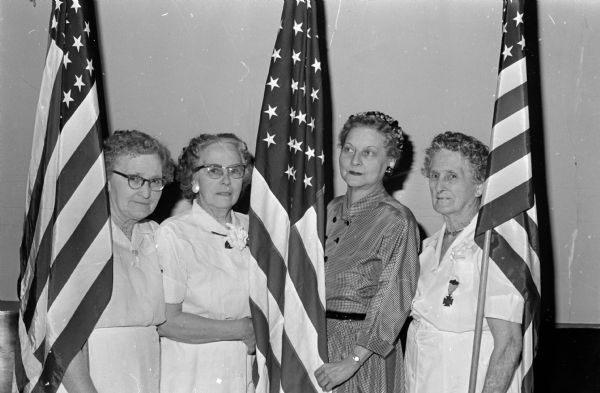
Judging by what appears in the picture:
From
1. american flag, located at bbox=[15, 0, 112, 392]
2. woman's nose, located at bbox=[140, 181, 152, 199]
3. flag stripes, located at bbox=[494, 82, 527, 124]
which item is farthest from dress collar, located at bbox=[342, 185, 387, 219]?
american flag, located at bbox=[15, 0, 112, 392]

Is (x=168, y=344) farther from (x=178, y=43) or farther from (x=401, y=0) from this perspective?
(x=401, y=0)

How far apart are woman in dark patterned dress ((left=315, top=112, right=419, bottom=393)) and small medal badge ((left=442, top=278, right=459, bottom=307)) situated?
19 cm

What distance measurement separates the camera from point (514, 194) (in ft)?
12.4

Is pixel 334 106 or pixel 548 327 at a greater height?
pixel 334 106

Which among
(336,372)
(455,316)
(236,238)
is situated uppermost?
(236,238)

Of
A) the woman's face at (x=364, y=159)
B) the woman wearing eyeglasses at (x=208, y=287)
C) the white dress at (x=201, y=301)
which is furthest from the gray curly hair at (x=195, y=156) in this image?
the woman's face at (x=364, y=159)

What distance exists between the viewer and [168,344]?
12.7ft

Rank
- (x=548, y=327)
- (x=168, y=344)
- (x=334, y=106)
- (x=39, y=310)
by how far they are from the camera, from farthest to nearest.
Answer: (x=334, y=106) → (x=548, y=327) → (x=168, y=344) → (x=39, y=310)

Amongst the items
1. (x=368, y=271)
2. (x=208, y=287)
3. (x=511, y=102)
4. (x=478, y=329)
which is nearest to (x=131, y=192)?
(x=208, y=287)

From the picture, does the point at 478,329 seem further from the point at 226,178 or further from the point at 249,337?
the point at 226,178

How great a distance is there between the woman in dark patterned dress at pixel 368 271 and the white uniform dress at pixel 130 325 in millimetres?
766

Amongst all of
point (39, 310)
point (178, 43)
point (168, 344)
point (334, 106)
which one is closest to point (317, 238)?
point (168, 344)

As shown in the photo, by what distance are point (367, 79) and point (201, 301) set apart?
8.04 ft

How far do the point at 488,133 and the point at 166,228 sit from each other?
8.55ft
